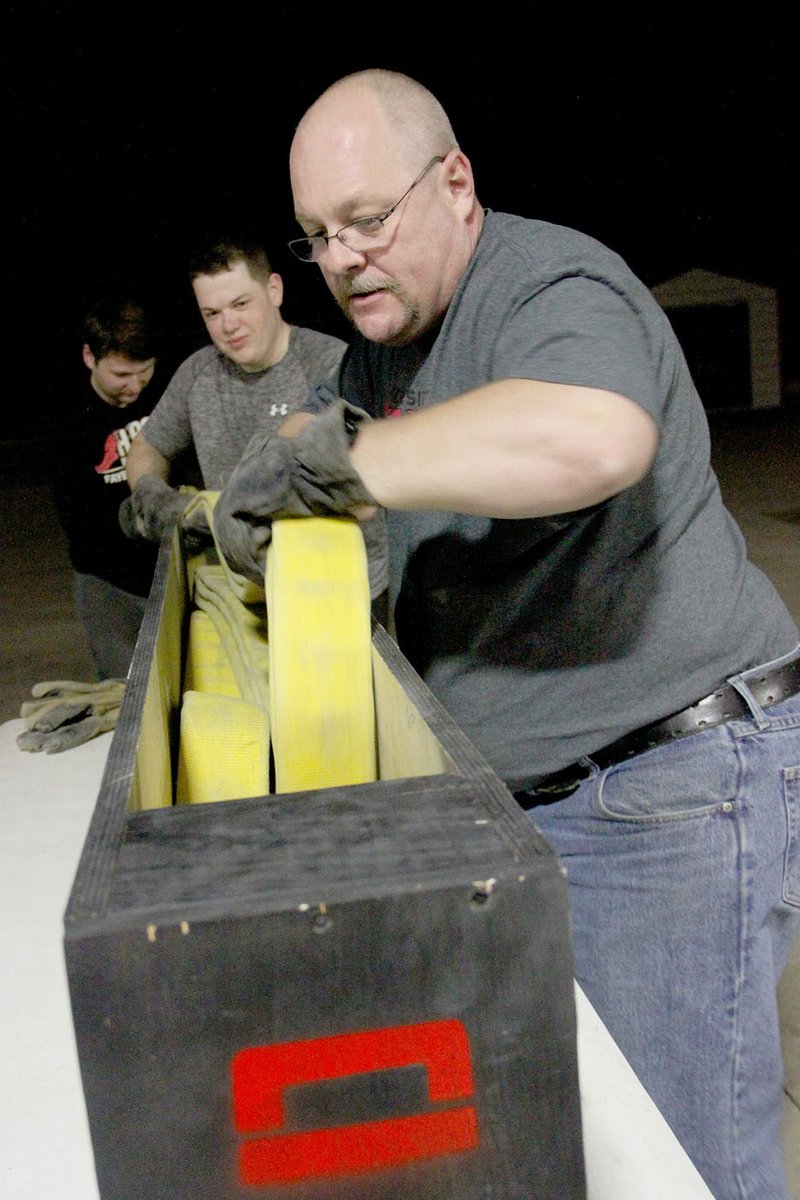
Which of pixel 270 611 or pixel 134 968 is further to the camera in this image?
pixel 270 611

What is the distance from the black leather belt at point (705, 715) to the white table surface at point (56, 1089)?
0.91ft

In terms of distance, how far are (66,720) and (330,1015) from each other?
66.4 inches

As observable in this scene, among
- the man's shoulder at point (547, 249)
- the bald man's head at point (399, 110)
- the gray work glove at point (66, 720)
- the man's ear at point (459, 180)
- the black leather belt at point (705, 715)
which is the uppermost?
the bald man's head at point (399, 110)

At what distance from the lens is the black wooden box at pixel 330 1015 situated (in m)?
0.56

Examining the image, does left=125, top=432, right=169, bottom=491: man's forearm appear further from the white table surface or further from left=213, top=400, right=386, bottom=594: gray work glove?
left=213, top=400, right=386, bottom=594: gray work glove

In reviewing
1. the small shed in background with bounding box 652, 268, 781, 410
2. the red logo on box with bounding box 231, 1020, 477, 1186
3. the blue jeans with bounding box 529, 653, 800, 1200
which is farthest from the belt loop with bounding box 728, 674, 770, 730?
the small shed in background with bounding box 652, 268, 781, 410

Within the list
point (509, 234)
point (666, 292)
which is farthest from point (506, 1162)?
point (666, 292)

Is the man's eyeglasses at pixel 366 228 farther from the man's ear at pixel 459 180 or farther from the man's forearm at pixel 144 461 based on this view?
the man's forearm at pixel 144 461

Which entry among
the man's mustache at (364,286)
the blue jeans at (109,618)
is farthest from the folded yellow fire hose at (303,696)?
the blue jeans at (109,618)

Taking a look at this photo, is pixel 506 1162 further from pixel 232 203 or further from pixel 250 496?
pixel 232 203

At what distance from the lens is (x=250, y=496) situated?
3.59 ft

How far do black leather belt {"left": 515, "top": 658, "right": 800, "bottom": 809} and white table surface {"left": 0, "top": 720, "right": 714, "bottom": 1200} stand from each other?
277mm


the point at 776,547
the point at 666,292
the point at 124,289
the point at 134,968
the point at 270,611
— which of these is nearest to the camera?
the point at 134,968

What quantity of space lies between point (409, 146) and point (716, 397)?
1298 centimetres
